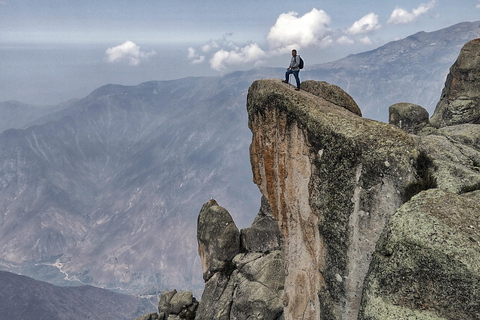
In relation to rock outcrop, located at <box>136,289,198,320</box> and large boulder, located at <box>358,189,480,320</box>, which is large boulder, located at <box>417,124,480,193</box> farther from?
rock outcrop, located at <box>136,289,198,320</box>

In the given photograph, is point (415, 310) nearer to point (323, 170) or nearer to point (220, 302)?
point (323, 170)

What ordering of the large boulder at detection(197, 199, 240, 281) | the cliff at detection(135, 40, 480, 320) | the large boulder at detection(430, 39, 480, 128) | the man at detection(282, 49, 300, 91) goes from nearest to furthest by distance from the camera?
the cliff at detection(135, 40, 480, 320), the man at detection(282, 49, 300, 91), the large boulder at detection(197, 199, 240, 281), the large boulder at detection(430, 39, 480, 128)

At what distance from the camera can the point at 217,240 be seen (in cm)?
3372

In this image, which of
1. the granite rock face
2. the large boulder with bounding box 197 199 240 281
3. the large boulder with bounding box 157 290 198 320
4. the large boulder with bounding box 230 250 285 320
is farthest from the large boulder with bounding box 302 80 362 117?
the large boulder with bounding box 157 290 198 320

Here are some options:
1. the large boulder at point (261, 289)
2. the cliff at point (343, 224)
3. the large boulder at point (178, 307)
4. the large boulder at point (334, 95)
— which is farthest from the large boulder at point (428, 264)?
the large boulder at point (178, 307)

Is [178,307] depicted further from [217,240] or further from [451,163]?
[451,163]

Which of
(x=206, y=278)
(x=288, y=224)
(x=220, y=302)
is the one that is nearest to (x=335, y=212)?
(x=288, y=224)

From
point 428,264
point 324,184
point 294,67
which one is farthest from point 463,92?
point 428,264

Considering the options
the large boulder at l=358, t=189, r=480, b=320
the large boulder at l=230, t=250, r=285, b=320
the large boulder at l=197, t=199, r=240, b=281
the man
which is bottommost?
the large boulder at l=230, t=250, r=285, b=320

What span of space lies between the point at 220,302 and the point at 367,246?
16213mm

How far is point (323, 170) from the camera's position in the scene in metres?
23.7

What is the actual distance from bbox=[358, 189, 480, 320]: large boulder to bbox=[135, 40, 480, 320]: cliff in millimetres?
45

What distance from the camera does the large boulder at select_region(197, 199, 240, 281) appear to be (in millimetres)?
33156

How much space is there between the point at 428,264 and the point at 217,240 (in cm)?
2210
